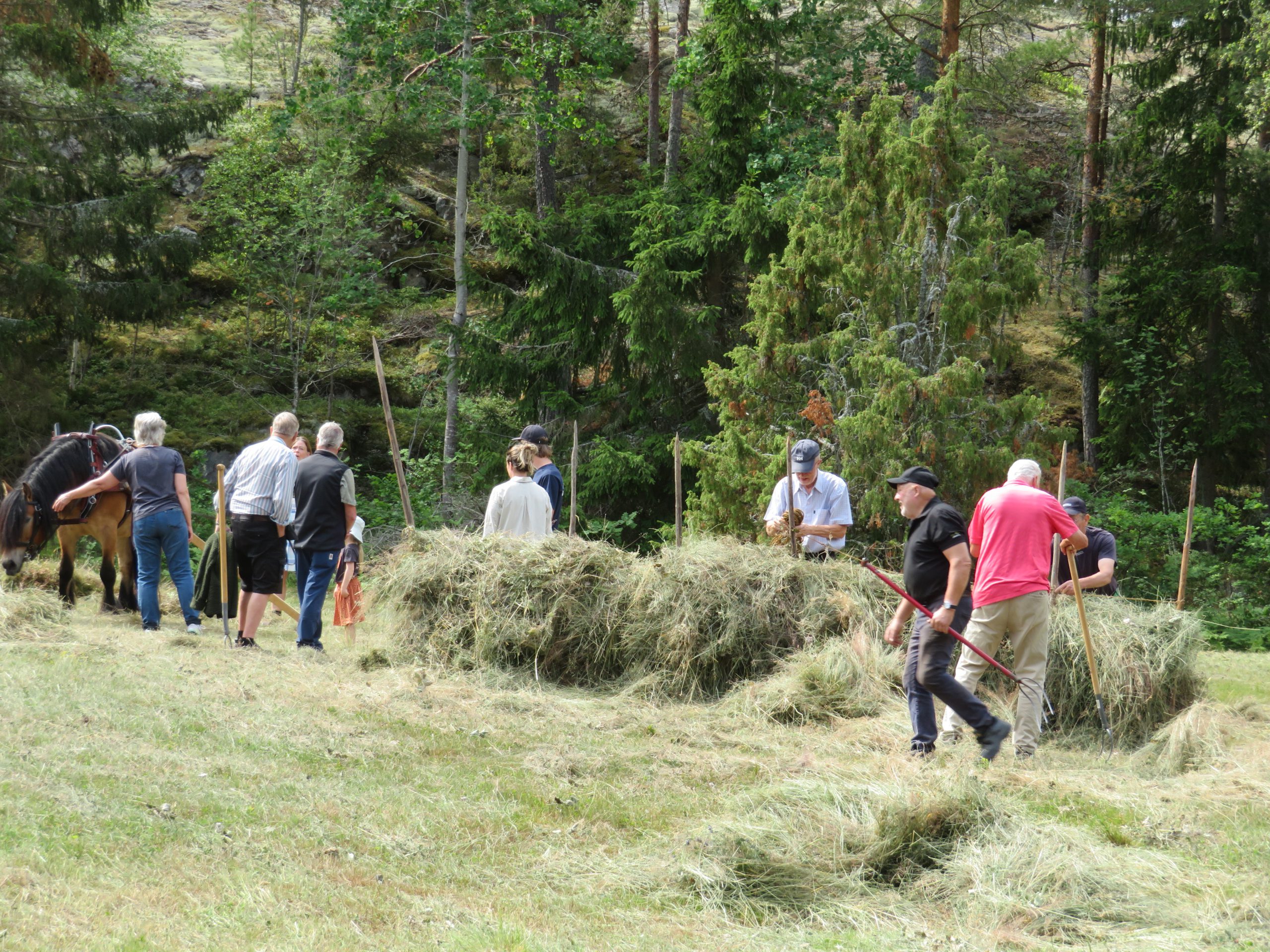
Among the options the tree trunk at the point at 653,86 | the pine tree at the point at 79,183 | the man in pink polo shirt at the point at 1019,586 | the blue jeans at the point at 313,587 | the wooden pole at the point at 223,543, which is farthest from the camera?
the tree trunk at the point at 653,86

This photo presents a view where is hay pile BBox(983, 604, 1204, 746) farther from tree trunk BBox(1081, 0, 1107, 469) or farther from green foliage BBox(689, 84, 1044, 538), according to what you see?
tree trunk BBox(1081, 0, 1107, 469)

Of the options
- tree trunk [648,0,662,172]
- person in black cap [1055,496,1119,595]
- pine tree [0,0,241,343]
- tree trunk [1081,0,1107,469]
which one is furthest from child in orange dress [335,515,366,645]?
tree trunk [1081,0,1107,469]

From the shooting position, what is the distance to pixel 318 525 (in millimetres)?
8180

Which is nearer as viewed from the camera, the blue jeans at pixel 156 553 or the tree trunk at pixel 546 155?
the blue jeans at pixel 156 553

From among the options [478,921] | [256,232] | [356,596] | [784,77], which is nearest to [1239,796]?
[478,921]

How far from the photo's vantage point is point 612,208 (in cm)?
1784

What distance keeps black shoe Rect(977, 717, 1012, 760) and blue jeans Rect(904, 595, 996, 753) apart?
0.02m

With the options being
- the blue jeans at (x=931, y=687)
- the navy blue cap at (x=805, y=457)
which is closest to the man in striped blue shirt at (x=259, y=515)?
the navy blue cap at (x=805, y=457)

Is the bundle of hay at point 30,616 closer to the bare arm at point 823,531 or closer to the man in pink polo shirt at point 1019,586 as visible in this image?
the bare arm at point 823,531

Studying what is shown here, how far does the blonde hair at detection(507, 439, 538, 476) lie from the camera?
8.24 meters

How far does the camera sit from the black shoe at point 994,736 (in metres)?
5.57

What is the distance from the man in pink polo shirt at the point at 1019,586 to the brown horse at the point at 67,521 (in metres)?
7.00

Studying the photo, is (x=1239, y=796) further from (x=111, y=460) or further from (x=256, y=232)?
(x=256, y=232)

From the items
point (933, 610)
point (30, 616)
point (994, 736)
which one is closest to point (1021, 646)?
point (933, 610)
